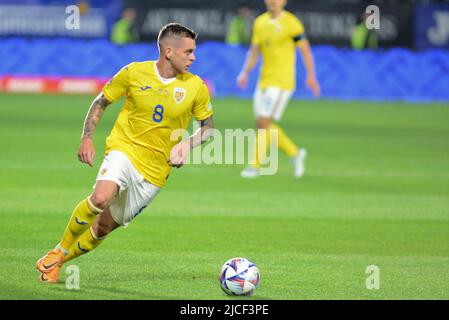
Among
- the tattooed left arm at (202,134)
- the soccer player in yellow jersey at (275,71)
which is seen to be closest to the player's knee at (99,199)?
the tattooed left arm at (202,134)

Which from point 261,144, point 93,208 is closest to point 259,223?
point 93,208

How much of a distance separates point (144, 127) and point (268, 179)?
276 inches

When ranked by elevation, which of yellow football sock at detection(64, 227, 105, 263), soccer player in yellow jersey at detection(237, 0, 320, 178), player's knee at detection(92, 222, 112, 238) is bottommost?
yellow football sock at detection(64, 227, 105, 263)

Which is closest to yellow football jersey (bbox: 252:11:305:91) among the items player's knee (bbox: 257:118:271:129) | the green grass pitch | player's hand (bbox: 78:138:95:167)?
player's knee (bbox: 257:118:271:129)

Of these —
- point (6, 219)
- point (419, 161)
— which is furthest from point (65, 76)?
point (6, 219)

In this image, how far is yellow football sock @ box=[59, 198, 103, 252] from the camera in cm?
819

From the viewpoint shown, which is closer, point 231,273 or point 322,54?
point 231,273

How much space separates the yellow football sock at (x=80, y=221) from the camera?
8188mm

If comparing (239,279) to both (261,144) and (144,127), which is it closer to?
(144,127)

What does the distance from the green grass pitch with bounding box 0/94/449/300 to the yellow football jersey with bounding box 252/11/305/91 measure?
4.86 ft

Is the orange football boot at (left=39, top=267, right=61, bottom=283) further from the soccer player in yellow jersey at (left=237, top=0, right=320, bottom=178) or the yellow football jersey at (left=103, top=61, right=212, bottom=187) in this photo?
the soccer player in yellow jersey at (left=237, top=0, right=320, bottom=178)

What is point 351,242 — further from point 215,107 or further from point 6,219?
point 215,107

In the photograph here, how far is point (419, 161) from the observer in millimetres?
17969
